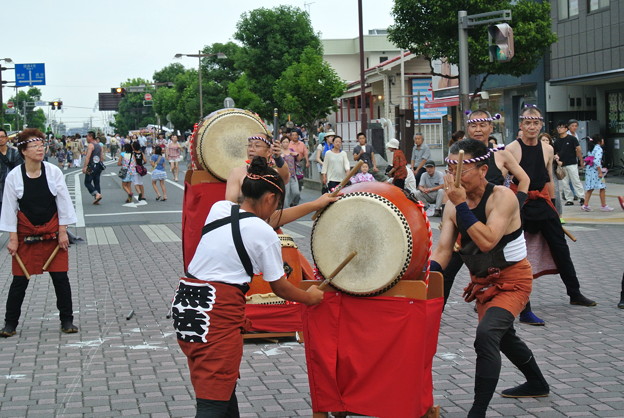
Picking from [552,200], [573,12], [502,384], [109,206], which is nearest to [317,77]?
[573,12]

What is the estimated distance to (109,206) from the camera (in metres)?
23.1

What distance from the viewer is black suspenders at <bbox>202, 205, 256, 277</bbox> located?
13.9 ft

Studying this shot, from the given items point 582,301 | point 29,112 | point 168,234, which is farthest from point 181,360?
point 29,112

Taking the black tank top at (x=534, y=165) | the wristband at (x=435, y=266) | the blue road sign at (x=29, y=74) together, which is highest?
the blue road sign at (x=29, y=74)

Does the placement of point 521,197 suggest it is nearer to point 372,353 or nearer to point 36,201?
point 372,353

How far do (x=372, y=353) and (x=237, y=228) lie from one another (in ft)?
3.68

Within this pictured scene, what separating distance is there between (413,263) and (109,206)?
19225mm

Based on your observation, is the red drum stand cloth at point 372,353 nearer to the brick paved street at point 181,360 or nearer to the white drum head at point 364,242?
the white drum head at point 364,242

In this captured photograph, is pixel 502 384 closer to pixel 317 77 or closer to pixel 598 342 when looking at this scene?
pixel 598 342

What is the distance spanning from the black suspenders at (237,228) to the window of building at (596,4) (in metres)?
26.3

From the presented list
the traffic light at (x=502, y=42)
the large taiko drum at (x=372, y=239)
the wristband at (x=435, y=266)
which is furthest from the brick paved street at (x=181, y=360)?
the traffic light at (x=502, y=42)

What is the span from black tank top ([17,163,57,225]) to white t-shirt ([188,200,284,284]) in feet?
13.5

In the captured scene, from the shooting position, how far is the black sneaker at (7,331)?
317 inches

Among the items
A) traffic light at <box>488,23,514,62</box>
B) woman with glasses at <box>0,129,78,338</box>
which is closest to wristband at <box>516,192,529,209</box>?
woman with glasses at <box>0,129,78,338</box>
